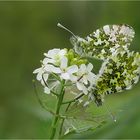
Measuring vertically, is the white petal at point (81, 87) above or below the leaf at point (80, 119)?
above

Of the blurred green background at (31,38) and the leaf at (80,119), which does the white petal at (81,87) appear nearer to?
the leaf at (80,119)

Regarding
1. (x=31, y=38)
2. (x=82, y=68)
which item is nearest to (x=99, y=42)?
(x=82, y=68)

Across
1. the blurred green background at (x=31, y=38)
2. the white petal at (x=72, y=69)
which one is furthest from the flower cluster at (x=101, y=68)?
the blurred green background at (x=31, y=38)

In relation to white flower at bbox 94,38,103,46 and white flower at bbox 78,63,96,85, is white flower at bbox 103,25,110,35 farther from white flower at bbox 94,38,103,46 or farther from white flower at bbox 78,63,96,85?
white flower at bbox 78,63,96,85

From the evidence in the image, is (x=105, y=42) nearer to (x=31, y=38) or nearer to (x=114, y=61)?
(x=114, y=61)

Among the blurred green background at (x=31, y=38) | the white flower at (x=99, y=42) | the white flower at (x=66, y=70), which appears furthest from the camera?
the blurred green background at (x=31, y=38)

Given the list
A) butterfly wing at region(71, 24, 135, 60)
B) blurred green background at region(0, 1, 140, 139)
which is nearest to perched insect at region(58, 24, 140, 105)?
butterfly wing at region(71, 24, 135, 60)
